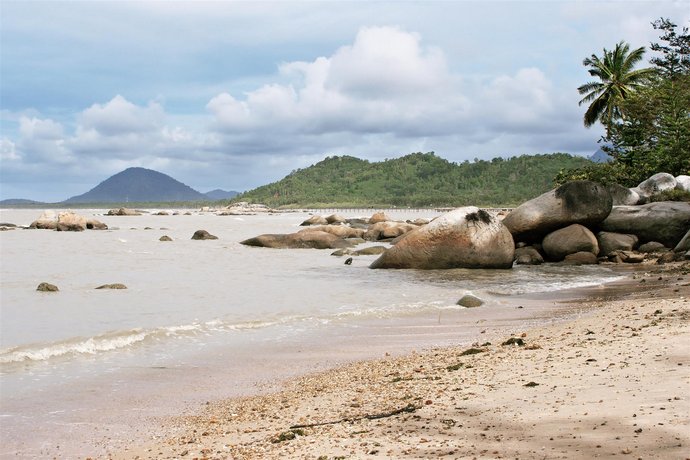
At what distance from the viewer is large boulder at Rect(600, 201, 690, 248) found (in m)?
22.8

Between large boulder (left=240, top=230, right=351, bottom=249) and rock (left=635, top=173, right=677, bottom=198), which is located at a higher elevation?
rock (left=635, top=173, right=677, bottom=198)

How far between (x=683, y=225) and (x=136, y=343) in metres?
20.0

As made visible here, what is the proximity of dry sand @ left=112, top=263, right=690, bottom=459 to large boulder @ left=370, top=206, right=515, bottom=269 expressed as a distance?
12.0 m

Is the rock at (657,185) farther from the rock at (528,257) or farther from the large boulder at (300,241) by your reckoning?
the large boulder at (300,241)

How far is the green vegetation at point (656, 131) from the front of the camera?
31.5m

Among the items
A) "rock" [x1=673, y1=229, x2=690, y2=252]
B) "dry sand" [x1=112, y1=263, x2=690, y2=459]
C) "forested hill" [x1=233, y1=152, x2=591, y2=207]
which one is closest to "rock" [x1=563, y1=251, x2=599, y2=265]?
"rock" [x1=673, y1=229, x2=690, y2=252]

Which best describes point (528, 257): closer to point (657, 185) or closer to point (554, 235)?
point (554, 235)

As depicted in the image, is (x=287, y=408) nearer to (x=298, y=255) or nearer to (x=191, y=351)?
(x=191, y=351)

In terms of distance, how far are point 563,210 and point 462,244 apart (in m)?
4.63

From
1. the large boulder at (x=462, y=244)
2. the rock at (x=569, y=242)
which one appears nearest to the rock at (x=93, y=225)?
the large boulder at (x=462, y=244)

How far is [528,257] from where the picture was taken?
2241 centimetres

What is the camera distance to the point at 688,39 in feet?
114

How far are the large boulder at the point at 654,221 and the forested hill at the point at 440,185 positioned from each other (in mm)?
111656

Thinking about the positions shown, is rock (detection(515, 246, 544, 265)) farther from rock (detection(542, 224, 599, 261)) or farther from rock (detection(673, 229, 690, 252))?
rock (detection(673, 229, 690, 252))
